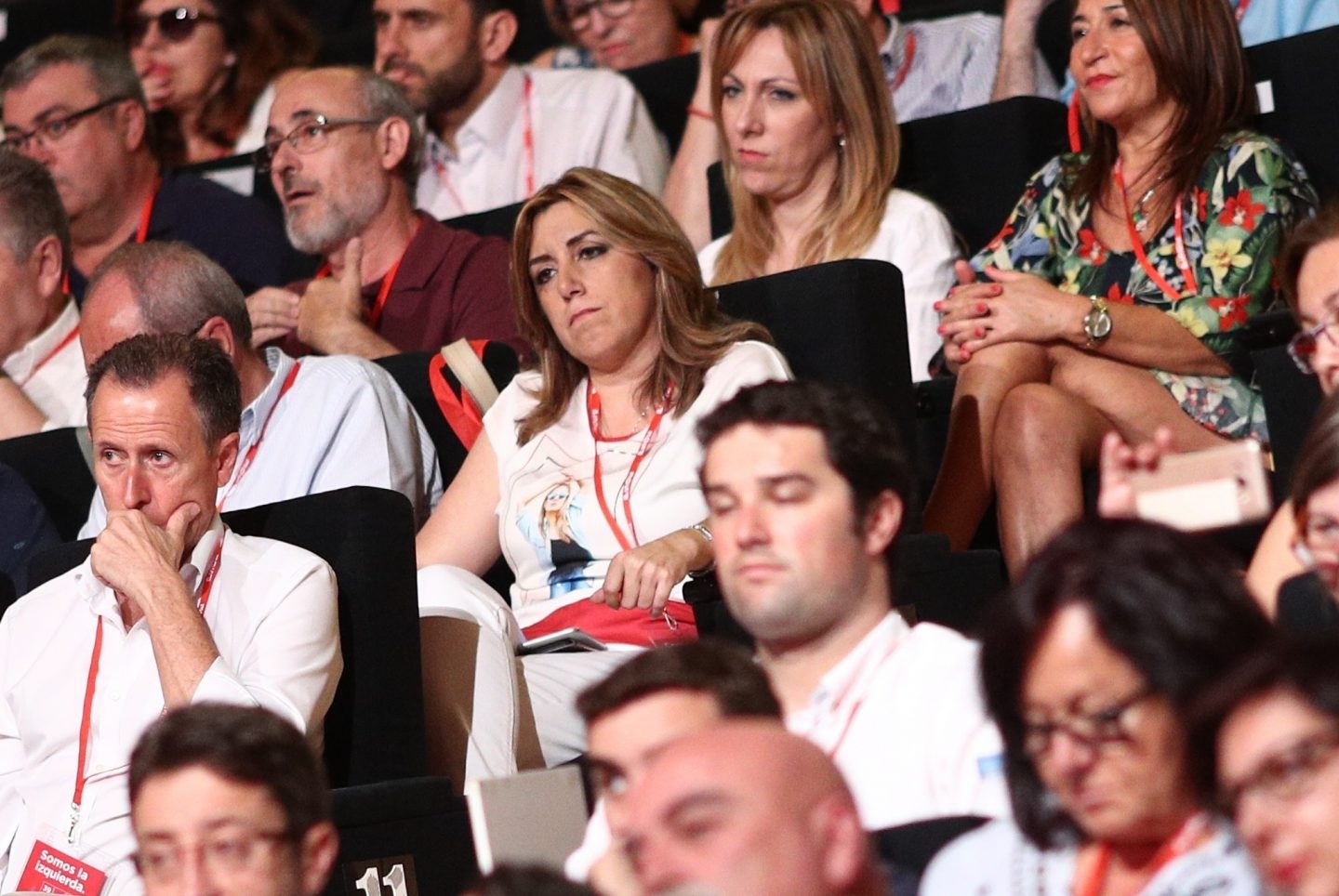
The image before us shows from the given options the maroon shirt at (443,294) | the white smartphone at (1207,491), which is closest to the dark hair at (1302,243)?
the white smartphone at (1207,491)

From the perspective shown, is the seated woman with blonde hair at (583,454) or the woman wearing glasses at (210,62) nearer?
the seated woman with blonde hair at (583,454)

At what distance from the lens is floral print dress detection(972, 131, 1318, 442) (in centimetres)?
290

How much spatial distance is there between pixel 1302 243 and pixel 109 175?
2674mm

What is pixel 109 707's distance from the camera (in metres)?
2.50

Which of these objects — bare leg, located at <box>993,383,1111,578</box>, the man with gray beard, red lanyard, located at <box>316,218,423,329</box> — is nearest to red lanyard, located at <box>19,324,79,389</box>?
the man with gray beard

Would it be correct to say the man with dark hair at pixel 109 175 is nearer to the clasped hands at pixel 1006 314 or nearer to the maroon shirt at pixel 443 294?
the maroon shirt at pixel 443 294

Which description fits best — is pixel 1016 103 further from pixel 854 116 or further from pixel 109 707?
pixel 109 707

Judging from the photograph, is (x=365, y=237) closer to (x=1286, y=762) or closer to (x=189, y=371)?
(x=189, y=371)

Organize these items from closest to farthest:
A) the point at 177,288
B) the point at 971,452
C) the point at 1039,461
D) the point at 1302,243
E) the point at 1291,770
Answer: the point at 1291,770, the point at 1302,243, the point at 1039,461, the point at 971,452, the point at 177,288

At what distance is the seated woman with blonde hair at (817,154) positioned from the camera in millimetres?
3307

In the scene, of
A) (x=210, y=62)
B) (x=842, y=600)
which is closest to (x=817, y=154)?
(x=842, y=600)

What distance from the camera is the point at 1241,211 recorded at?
2.96 metres

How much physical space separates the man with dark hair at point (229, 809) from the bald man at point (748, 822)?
1.55ft

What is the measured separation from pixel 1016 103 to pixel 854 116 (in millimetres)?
281
